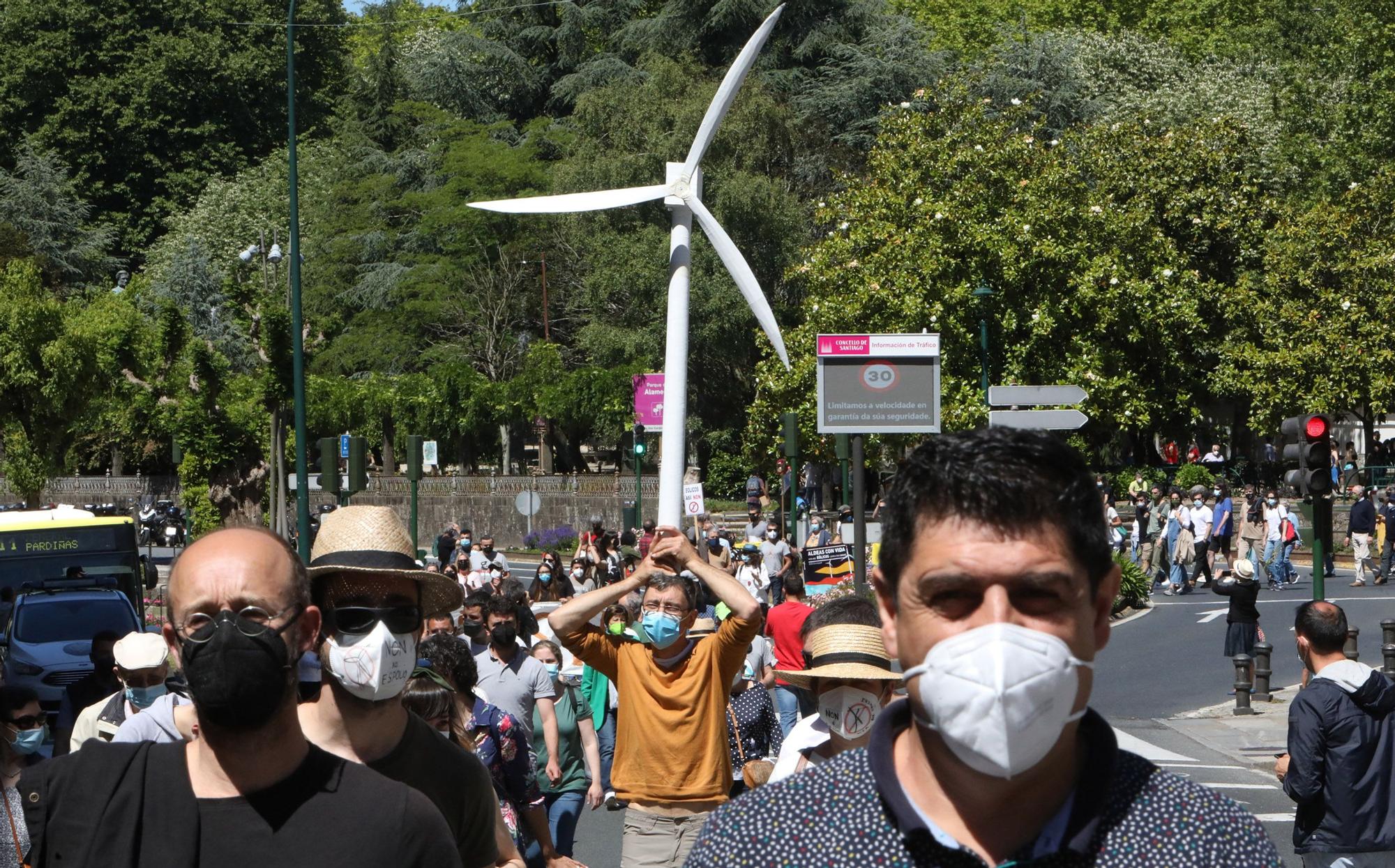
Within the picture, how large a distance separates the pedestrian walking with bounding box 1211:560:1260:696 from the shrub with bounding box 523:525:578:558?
28.6 metres

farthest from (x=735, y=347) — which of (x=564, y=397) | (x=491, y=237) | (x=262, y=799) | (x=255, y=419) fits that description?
(x=262, y=799)

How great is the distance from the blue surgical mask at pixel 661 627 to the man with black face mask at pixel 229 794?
149 inches

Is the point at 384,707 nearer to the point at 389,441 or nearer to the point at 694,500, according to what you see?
the point at 694,500

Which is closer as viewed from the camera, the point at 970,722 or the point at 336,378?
the point at 970,722

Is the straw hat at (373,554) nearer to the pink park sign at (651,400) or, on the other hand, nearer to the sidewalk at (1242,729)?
the sidewalk at (1242,729)

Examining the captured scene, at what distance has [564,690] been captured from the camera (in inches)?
350

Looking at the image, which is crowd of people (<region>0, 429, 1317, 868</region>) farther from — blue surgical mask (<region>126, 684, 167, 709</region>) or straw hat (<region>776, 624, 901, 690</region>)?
blue surgical mask (<region>126, 684, 167, 709</region>)

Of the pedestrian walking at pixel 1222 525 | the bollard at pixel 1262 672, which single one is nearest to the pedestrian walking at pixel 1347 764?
the bollard at pixel 1262 672

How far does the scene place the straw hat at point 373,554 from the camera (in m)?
4.49

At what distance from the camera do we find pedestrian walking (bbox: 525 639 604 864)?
8336 mm

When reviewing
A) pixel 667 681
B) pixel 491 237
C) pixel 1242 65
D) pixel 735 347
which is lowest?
pixel 667 681

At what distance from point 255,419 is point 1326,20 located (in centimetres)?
4184

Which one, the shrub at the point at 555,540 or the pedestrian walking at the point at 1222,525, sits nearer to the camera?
the pedestrian walking at the point at 1222,525

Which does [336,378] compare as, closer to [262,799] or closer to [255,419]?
[255,419]
